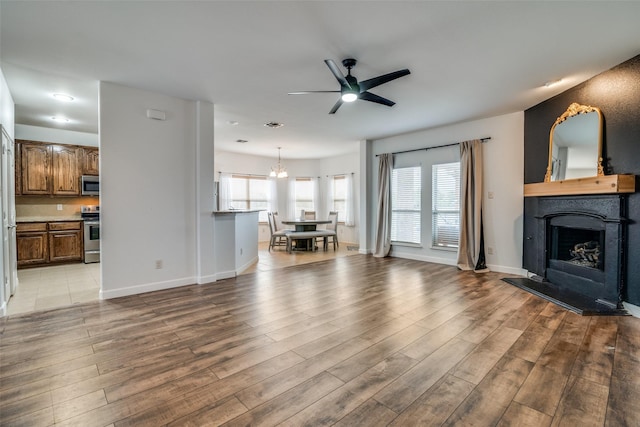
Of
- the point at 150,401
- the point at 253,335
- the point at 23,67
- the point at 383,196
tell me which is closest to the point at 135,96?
the point at 23,67

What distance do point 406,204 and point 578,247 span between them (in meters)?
2.99

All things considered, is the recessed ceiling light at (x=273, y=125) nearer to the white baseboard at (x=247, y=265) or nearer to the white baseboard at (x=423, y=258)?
the white baseboard at (x=247, y=265)

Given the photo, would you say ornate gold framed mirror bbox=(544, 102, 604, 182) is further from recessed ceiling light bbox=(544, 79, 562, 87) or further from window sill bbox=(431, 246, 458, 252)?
window sill bbox=(431, 246, 458, 252)

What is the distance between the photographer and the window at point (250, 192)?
28.8 ft

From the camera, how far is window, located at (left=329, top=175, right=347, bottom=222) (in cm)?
920

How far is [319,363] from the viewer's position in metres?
2.16

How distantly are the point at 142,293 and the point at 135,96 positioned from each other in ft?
8.54

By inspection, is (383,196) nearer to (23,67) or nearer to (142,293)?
(142,293)

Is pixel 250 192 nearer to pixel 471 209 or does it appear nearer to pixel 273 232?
pixel 273 232

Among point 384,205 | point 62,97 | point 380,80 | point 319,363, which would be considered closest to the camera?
point 319,363

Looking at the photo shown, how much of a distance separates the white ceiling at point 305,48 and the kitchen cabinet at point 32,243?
212 centimetres

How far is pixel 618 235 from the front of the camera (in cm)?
328

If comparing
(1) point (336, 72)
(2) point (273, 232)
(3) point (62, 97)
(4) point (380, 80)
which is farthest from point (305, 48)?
(2) point (273, 232)

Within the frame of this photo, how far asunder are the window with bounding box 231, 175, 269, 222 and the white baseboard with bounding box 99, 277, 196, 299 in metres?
4.48
